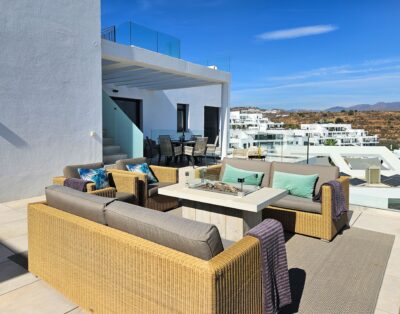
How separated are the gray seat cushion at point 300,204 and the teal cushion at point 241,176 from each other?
491 mm

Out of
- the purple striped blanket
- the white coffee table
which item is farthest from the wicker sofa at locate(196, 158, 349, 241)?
the purple striped blanket

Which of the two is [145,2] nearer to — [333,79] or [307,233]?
[307,233]

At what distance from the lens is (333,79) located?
30734mm

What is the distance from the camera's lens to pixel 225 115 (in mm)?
10695

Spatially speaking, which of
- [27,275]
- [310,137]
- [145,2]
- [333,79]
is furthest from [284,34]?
[27,275]

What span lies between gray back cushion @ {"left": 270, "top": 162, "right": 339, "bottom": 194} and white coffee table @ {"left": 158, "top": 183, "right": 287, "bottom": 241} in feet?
3.13

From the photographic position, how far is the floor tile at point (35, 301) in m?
2.17

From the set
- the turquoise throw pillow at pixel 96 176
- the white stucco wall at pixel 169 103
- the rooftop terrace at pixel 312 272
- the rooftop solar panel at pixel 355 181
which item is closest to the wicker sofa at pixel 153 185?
the turquoise throw pillow at pixel 96 176

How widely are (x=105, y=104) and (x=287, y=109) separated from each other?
2976 centimetres

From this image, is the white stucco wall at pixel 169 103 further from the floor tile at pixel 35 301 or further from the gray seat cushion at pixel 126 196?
the floor tile at pixel 35 301

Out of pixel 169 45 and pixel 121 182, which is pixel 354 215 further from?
pixel 169 45

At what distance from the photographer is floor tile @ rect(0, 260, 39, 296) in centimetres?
248

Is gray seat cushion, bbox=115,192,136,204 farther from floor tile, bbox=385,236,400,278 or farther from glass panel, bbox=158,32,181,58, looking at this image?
glass panel, bbox=158,32,181,58

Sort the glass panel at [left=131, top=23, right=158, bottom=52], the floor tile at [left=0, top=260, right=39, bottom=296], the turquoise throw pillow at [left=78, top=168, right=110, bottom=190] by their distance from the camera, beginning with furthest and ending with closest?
the glass panel at [left=131, top=23, right=158, bottom=52], the turquoise throw pillow at [left=78, top=168, right=110, bottom=190], the floor tile at [left=0, top=260, right=39, bottom=296]
